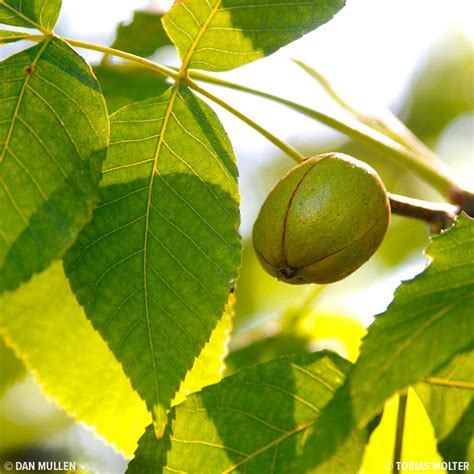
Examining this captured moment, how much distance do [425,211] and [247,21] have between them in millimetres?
753

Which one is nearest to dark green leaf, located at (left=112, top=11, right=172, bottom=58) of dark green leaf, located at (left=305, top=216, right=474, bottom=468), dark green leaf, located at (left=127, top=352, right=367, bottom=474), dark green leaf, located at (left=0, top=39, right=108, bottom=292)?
dark green leaf, located at (left=0, top=39, right=108, bottom=292)

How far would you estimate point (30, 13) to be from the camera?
6.05 ft

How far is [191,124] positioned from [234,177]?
0.16 meters

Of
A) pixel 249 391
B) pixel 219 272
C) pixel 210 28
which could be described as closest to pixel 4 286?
pixel 219 272

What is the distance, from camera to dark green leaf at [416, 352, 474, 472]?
1.84 m

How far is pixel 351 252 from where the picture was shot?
2035 millimetres

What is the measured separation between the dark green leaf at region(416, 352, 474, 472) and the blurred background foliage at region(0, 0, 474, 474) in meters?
0.70

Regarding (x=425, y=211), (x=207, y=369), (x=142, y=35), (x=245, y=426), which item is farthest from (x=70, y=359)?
(x=142, y=35)

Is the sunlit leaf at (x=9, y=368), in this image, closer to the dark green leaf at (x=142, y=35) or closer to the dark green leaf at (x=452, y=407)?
the dark green leaf at (x=142, y=35)

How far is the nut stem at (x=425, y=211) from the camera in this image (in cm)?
230

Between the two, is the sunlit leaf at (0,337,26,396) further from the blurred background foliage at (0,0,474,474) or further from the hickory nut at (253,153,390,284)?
the hickory nut at (253,153,390,284)

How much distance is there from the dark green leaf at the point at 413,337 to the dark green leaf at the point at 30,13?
0.95m

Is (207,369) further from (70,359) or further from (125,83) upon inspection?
(125,83)

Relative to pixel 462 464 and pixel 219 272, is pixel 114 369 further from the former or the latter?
pixel 462 464
